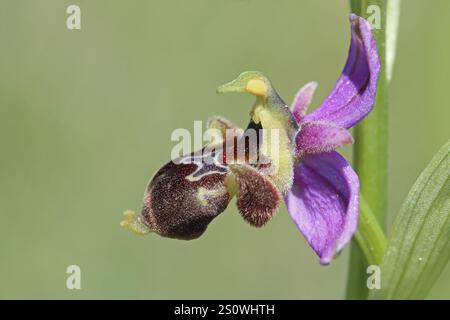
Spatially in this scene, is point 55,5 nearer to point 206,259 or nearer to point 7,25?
point 7,25

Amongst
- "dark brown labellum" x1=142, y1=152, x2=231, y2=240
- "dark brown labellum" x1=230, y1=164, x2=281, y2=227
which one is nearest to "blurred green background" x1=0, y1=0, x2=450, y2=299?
"dark brown labellum" x1=142, y1=152, x2=231, y2=240

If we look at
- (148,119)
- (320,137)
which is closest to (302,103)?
(320,137)

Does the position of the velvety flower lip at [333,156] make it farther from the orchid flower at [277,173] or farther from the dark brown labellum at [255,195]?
the dark brown labellum at [255,195]

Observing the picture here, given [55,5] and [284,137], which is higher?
[55,5]

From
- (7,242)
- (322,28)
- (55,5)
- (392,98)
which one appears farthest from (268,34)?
(7,242)

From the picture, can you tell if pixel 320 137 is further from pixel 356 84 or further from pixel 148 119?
pixel 148 119

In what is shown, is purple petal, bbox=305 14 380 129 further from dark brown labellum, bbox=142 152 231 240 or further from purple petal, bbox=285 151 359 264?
dark brown labellum, bbox=142 152 231 240
